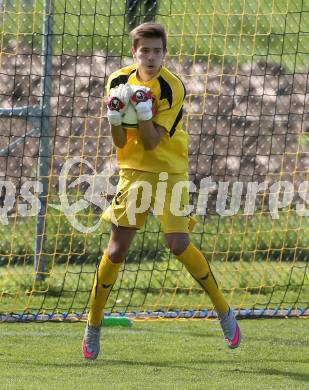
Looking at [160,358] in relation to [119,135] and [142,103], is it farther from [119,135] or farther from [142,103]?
[142,103]

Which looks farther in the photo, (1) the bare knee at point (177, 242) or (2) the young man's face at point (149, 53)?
(1) the bare knee at point (177, 242)

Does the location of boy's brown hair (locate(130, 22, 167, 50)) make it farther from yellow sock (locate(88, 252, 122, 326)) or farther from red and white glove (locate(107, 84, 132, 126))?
yellow sock (locate(88, 252, 122, 326))

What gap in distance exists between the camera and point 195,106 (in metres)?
12.2

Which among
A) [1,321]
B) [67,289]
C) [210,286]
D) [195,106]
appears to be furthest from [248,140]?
[210,286]

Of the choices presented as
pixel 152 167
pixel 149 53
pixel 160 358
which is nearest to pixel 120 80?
pixel 149 53

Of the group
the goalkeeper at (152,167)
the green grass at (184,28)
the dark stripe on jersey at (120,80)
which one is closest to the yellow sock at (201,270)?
the goalkeeper at (152,167)

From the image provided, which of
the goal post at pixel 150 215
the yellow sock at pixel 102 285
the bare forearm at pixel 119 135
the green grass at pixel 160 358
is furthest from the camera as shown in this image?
the goal post at pixel 150 215

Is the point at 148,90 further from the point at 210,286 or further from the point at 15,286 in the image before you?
the point at 15,286

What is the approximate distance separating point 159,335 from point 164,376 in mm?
1255

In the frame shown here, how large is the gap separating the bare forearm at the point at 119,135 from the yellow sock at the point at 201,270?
0.65 meters

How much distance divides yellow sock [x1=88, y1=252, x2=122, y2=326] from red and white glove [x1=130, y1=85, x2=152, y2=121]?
0.83m

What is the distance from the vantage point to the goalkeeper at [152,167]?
586 centimetres

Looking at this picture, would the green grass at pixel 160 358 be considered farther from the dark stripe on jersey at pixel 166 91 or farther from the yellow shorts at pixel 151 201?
→ the dark stripe on jersey at pixel 166 91

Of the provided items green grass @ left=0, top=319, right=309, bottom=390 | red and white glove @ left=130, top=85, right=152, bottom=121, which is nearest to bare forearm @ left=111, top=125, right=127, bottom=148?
red and white glove @ left=130, top=85, right=152, bottom=121
